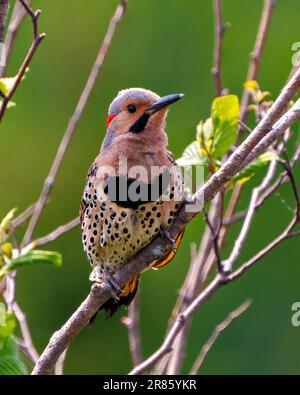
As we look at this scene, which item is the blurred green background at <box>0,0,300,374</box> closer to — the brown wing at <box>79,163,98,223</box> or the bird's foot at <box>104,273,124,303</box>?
the brown wing at <box>79,163,98,223</box>

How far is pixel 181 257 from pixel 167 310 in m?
0.44

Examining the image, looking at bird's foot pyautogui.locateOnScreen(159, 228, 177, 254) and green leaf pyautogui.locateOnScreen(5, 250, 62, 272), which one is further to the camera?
bird's foot pyautogui.locateOnScreen(159, 228, 177, 254)

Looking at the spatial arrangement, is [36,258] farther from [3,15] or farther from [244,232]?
[244,232]

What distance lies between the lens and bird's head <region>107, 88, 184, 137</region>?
3451 mm

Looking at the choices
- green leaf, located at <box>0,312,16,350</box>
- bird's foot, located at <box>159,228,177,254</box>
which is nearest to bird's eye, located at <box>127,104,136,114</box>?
bird's foot, located at <box>159,228,177,254</box>

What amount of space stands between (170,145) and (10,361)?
4.85 metres

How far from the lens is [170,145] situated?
24.0ft

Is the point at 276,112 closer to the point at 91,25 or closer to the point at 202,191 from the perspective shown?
the point at 202,191

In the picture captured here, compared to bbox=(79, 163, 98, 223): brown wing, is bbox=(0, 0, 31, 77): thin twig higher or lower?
higher

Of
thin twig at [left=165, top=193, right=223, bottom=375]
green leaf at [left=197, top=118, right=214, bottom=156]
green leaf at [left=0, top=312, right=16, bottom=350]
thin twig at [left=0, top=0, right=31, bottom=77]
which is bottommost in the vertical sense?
thin twig at [left=165, top=193, right=223, bottom=375]

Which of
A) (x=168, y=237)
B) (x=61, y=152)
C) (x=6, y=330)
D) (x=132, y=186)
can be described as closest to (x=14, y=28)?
(x=61, y=152)

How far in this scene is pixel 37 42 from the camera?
2.61 metres

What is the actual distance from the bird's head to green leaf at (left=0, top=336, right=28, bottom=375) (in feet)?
3.63

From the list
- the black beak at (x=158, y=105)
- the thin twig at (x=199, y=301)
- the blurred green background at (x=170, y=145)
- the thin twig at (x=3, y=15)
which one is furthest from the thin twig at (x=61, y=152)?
the blurred green background at (x=170, y=145)
